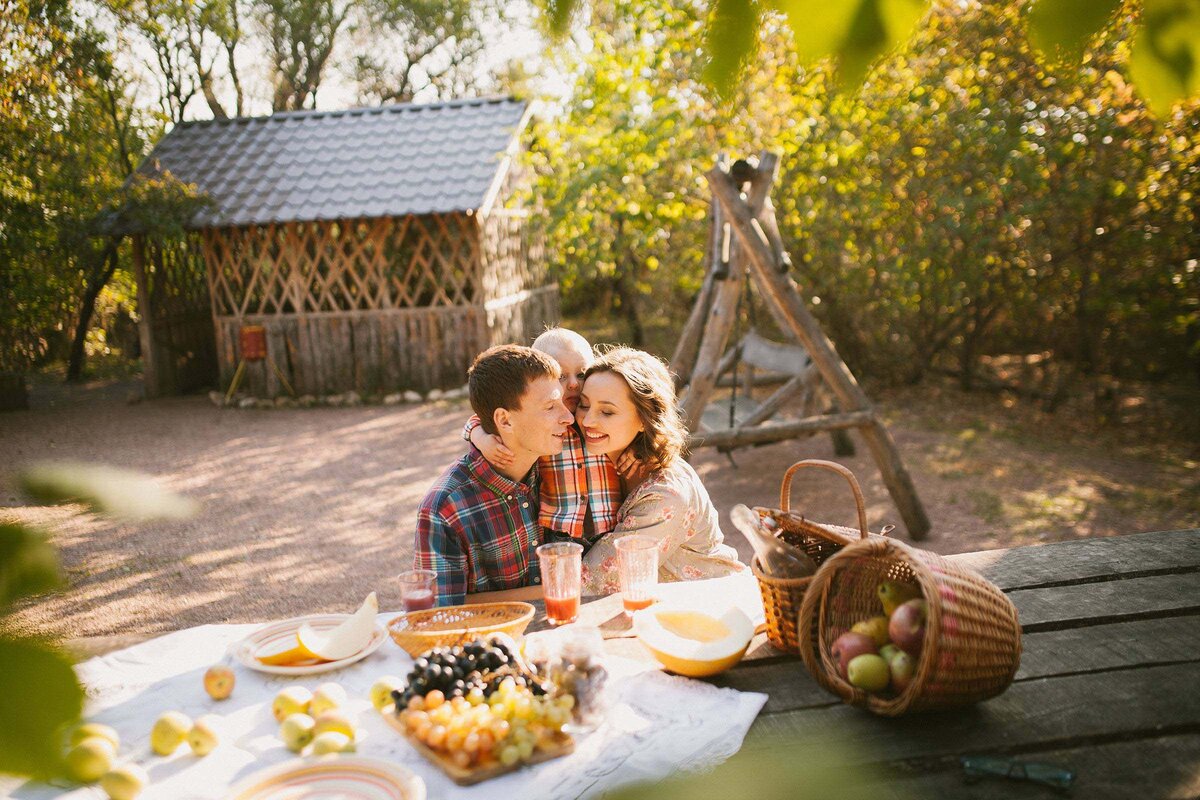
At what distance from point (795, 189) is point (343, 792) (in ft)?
26.5

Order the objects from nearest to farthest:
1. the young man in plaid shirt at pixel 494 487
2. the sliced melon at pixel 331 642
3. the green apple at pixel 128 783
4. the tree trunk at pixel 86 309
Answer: the green apple at pixel 128 783, the sliced melon at pixel 331 642, the young man in plaid shirt at pixel 494 487, the tree trunk at pixel 86 309

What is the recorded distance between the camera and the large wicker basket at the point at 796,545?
5.97 feet

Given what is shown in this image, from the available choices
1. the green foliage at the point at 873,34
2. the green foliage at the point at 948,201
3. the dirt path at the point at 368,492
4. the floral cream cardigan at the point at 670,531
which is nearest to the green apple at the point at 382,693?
the floral cream cardigan at the point at 670,531

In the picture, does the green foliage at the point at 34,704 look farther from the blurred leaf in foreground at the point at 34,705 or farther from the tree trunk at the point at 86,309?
the tree trunk at the point at 86,309

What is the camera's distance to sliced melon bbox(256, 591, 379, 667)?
6.17ft

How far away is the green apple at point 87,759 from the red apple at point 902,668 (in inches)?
54.0

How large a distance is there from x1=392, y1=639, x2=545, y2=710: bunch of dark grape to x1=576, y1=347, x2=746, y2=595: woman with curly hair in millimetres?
1027

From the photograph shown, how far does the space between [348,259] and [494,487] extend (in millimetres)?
8755

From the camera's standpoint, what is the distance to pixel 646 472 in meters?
2.85

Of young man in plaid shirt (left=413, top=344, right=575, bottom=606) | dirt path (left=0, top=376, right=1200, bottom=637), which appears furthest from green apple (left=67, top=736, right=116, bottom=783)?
dirt path (left=0, top=376, right=1200, bottom=637)

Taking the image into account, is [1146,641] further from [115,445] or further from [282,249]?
[282,249]

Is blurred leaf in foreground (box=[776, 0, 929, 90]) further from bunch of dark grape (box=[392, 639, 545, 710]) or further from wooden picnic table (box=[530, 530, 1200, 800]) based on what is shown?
bunch of dark grape (box=[392, 639, 545, 710])

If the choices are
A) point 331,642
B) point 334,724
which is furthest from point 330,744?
point 331,642

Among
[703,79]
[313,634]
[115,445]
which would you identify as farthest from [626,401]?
[115,445]
